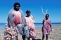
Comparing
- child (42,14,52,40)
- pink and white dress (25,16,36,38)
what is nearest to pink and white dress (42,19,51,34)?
child (42,14,52,40)

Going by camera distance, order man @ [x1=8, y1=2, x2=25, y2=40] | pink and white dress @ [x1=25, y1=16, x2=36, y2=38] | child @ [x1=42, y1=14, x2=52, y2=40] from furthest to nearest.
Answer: child @ [x1=42, y1=14, x2=52, y2=40], pink and white dress @ [x1=25, y1=16, x2=36, y2=38], man @ [x1=8, y1=2, x2=25, y2=40]

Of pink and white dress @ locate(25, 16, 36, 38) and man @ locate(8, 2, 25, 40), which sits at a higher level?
man @ locate(8, 2, 25, 40)

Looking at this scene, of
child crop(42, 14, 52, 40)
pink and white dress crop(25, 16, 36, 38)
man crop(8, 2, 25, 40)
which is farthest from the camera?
child crop(42, 14, 52, 40)

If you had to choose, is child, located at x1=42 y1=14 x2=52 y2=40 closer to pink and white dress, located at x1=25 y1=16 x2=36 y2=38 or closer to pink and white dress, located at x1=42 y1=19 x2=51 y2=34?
pink and white dress, located at x1=42 y1=19 x2=51 y2=34

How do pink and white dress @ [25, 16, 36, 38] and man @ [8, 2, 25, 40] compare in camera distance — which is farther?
pink and white dress @ [25, 16, 36, 38]

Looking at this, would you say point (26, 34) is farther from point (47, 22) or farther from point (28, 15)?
point (47, 22)

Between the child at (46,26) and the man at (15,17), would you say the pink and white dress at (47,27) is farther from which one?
the man at (15,17)

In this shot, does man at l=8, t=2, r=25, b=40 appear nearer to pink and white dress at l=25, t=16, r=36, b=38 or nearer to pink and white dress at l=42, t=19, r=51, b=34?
pink and white dress at l=25, t=16, r=36, b=38

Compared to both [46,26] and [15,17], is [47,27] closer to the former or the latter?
[46,26]

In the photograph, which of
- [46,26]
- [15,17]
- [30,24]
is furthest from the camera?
[46,26]

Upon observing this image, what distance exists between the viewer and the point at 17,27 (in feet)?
25.1

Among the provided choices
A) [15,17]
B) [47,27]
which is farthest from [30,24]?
[47,27]

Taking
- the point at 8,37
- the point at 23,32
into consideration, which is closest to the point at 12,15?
the point at 23,32

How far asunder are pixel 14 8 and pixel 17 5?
22 centimetres
